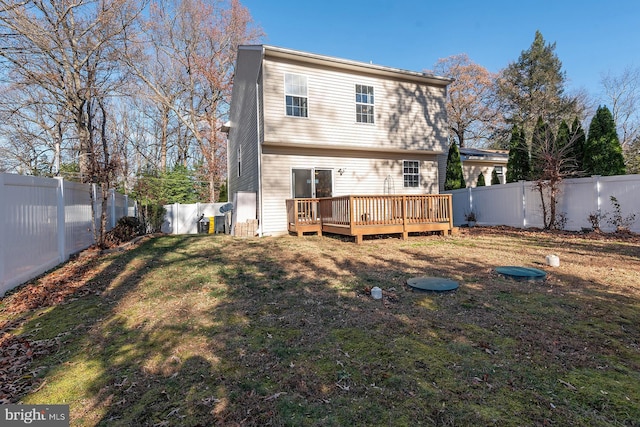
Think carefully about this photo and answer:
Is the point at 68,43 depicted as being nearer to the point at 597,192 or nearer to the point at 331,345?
the point at 331,345

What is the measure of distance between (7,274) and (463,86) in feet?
96.5

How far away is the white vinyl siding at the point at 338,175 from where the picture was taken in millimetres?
10648

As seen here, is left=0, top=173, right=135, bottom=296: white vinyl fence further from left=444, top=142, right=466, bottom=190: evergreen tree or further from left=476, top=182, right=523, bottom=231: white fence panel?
left=444, top=142, right=466, bottom=190: evergreen tree

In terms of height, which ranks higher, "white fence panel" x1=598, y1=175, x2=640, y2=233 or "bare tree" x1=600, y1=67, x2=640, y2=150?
A: "bare tree" x1=600, y1=67, x2=640, y2=150

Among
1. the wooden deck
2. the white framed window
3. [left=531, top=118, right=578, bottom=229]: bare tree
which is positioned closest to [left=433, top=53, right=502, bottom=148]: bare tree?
the white framed window

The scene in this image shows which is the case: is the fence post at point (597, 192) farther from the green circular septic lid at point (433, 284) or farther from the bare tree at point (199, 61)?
the bare tree at point (199, 61)

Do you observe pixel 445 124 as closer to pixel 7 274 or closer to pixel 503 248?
pixel 503 248

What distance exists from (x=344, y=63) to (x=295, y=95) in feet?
7.12

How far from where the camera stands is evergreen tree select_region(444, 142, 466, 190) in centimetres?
1549

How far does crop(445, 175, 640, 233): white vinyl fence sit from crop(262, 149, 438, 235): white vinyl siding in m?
2.19

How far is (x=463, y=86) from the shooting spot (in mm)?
25922

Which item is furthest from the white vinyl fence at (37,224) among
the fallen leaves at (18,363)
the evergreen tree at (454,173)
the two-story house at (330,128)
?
the evergreen tree at (454,173)

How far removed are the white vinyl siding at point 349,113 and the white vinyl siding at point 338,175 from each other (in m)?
0.62

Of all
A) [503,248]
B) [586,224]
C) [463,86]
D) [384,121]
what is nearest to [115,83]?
[384,121]
